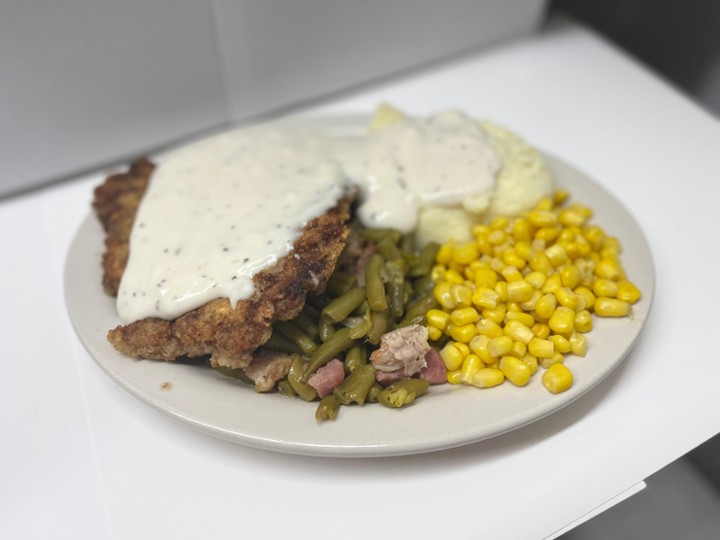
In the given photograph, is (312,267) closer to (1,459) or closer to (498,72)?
(1,459)

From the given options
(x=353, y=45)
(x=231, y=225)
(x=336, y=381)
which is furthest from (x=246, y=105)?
(x=336, y=381)

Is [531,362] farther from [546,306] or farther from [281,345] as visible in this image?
[281,345]

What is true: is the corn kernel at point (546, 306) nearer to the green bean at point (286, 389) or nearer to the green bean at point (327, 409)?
the green bean at point (327, 409)

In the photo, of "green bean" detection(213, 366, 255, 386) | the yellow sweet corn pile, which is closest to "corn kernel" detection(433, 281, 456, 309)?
the yellow sweet corn pile

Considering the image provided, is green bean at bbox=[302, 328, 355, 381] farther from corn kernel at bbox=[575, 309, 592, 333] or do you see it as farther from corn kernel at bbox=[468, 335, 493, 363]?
corn kernel at bbox=[575, 309, 592, 333]

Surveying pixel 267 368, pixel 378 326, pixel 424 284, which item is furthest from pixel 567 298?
pixel 267 368
